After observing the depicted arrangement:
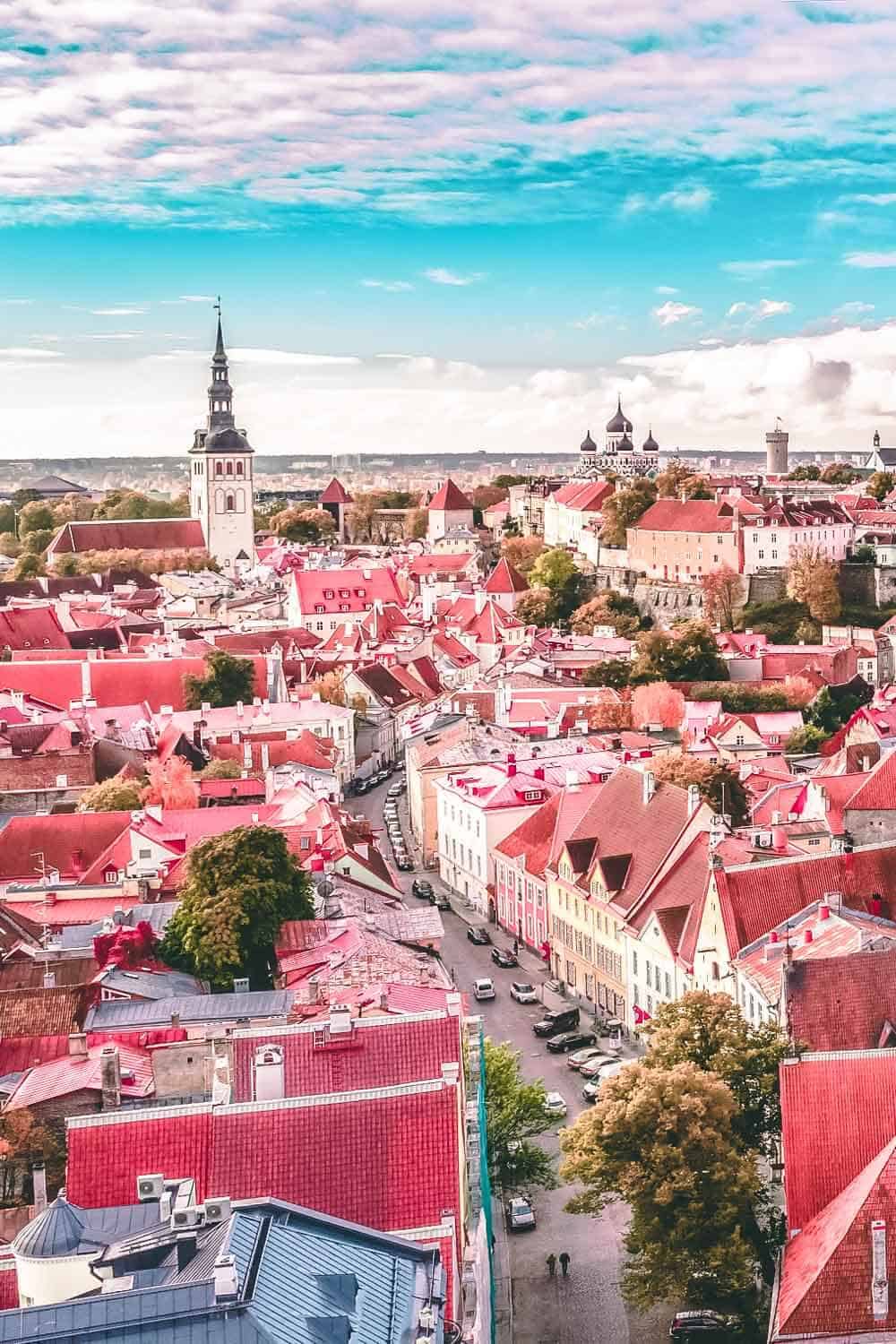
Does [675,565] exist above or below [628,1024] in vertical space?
above

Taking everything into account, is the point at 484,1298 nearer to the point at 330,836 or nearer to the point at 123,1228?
the point at 123,1228

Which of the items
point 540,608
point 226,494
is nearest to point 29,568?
point 226,494

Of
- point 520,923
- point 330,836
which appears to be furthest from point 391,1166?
point 520,923

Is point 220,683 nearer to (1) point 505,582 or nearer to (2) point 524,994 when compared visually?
(2) point 524,994

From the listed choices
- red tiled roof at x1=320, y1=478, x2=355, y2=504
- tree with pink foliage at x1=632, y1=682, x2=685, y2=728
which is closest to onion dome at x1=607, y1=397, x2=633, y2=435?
red tiled roof at x1=320, y1=478, x2=355, y2=504

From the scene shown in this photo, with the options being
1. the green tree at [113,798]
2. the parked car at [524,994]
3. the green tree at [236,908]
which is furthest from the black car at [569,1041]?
the green tree at [113,798]

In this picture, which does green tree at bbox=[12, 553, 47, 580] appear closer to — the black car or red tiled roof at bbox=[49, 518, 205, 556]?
red tiled roof at bbox=[49, 518, 205, 556]
